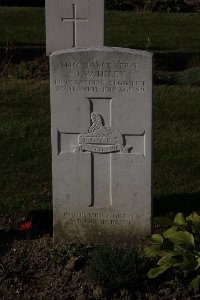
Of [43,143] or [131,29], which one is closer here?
[43,143]

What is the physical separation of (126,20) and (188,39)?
2426 millimetres

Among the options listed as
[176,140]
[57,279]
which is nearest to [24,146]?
[176,140]

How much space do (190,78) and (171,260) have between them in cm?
658

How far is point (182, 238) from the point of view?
5223 millimetres

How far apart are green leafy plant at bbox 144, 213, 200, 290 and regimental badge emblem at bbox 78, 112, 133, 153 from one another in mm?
655

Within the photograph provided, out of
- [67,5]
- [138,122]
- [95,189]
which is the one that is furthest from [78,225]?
[67,5]

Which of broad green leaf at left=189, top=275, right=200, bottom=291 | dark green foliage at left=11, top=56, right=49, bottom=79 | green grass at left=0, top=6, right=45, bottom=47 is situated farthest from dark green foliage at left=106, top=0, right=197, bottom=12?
broad green leaf at left=189, top=275, right=200, bottom=291

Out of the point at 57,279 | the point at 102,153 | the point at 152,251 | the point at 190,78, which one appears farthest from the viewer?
the point at 190,78

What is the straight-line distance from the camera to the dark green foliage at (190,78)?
11.2m

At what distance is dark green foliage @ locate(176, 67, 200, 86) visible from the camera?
11219mm

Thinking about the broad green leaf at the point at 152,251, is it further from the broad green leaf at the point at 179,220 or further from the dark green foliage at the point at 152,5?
the dark green foliage at the point at 152,5

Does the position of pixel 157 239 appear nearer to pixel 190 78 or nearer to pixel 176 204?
pixel 176 204

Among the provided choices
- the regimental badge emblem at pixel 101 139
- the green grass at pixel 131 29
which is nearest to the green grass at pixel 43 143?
the regimental badge emblem at pixel 101 139

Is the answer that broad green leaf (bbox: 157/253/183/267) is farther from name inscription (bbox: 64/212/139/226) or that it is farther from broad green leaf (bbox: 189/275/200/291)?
name inscription (bbox: 64/212/139/226)
